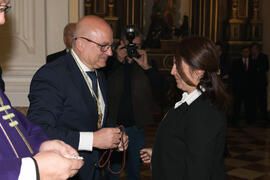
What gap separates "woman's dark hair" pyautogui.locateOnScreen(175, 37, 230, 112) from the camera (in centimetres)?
223

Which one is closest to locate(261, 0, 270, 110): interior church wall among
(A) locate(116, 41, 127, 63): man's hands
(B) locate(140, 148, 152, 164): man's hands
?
(A) locate(116, 41, 127, 63): man's hands

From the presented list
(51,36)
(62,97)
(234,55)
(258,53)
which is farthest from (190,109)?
(234,55)

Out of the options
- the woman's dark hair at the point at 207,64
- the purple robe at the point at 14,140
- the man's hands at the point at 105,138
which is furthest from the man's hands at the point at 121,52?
the purple robe at the point at 14,140

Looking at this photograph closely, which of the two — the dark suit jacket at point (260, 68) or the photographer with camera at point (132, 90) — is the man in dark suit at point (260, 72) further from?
the photographer with camera at point (132, 90)

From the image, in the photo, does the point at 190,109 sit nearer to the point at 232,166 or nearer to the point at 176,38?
the point at 232,166

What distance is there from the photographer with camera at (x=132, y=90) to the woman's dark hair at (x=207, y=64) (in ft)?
4.80

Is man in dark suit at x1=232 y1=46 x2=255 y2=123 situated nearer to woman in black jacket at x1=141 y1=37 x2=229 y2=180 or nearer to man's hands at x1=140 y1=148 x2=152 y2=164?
man's hands at x1=140 y1=148 x2=152 y2=164

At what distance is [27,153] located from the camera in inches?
63.5

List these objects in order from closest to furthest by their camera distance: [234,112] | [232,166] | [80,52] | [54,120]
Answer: [54,120], [80,52], [232,166], [234,112]

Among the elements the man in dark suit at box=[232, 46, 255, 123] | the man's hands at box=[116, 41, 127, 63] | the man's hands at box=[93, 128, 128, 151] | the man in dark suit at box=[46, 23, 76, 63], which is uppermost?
the man in dark suit at box=[46, 23, 76, 63]

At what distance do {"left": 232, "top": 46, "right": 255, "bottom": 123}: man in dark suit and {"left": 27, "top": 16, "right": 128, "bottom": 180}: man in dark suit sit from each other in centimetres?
729

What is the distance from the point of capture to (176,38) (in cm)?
1365

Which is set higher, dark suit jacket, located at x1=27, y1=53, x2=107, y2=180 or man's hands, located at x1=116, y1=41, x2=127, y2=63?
man's hands, located at x1=116, y1=41, x2=127, y2=63

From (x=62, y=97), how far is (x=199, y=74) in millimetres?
850
